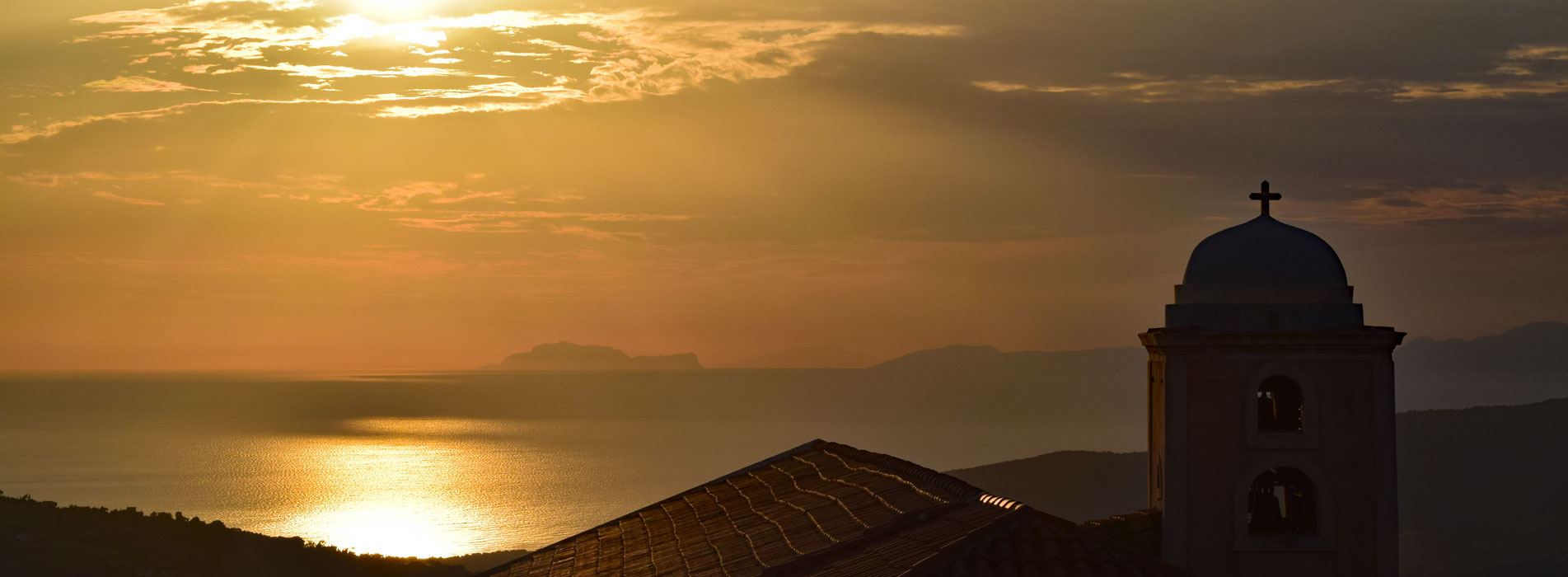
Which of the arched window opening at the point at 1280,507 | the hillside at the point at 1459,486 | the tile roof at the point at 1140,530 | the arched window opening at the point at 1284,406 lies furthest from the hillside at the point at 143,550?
the hillside at the point at 1459,486

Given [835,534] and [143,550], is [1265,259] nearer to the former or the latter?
[835,534]

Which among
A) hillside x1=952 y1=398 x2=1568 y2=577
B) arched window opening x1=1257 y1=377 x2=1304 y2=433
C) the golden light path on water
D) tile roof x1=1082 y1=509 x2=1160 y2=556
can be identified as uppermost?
arched window opening x1=1257 y1=377 x2=1304 y2=433

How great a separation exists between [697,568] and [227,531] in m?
32.9

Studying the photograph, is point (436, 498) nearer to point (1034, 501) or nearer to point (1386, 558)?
point (1034, 501)

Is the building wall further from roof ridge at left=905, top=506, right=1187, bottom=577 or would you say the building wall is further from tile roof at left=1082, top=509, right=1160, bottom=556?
roof ridge at left=905, top=506, right=1187, bottom=577

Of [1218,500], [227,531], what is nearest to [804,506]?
[1218,500]

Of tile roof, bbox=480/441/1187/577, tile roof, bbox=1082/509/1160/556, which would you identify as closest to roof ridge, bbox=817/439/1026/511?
tile roof, bbox=480/441/1187/577

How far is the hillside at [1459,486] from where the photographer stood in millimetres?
68375

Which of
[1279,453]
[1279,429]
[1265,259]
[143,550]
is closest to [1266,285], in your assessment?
[1265,259]

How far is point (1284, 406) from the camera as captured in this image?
16.2 metres

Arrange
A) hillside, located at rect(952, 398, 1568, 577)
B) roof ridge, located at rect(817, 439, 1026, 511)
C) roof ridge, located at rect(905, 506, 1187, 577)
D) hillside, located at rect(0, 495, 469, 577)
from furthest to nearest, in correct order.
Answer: hillside, located at rect(952, 398, 1568, 577), hillside, located at rect(0, 495, 469, 577), roof ridge, located at rect(817, 439, 1026, 511), roof ridge, located at rect(905, 506, 1187, 577)

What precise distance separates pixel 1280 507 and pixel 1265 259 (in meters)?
3.08

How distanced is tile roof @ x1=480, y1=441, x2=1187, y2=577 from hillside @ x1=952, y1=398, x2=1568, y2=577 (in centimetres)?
5511

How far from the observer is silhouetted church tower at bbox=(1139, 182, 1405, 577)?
15.5 metres
